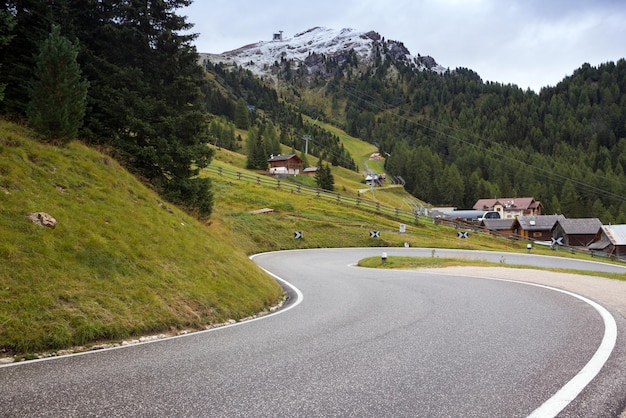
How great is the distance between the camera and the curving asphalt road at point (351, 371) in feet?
12.3

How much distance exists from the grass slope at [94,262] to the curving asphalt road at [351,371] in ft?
3.19

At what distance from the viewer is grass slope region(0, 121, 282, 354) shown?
21.0 ft

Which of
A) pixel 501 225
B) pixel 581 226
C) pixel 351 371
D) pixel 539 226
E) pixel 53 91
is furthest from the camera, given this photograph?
pixel 501 225

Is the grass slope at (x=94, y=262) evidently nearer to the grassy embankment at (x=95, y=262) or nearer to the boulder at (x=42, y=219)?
the grassy embankment at (x=95, y=262)

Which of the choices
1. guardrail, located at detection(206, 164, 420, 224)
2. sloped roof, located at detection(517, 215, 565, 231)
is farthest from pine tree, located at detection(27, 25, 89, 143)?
sloped roof, located at detection(517, 215, 565, 231)

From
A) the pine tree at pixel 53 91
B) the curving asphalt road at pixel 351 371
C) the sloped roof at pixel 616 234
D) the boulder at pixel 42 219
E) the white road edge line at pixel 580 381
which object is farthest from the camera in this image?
the sloped roof at pixel 616 234

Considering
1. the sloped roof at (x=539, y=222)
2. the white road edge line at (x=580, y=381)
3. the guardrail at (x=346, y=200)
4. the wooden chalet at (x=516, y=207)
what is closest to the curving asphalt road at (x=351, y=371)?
the white road edge line at (x=580, y=381)

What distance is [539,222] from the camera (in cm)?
7256

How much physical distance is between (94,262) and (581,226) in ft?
258

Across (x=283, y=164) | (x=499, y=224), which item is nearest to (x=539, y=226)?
(x=499, y=224)

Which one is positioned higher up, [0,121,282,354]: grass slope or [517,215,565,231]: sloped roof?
[0,121,282,354]: grass slope

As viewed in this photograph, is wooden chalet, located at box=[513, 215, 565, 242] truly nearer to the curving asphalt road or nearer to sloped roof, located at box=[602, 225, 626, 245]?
sloped roof, located at box=[602, 225, 626, 245]

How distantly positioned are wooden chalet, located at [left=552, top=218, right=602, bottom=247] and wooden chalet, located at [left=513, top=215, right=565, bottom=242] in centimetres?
182

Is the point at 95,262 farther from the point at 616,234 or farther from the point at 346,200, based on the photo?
the point at 616,234
